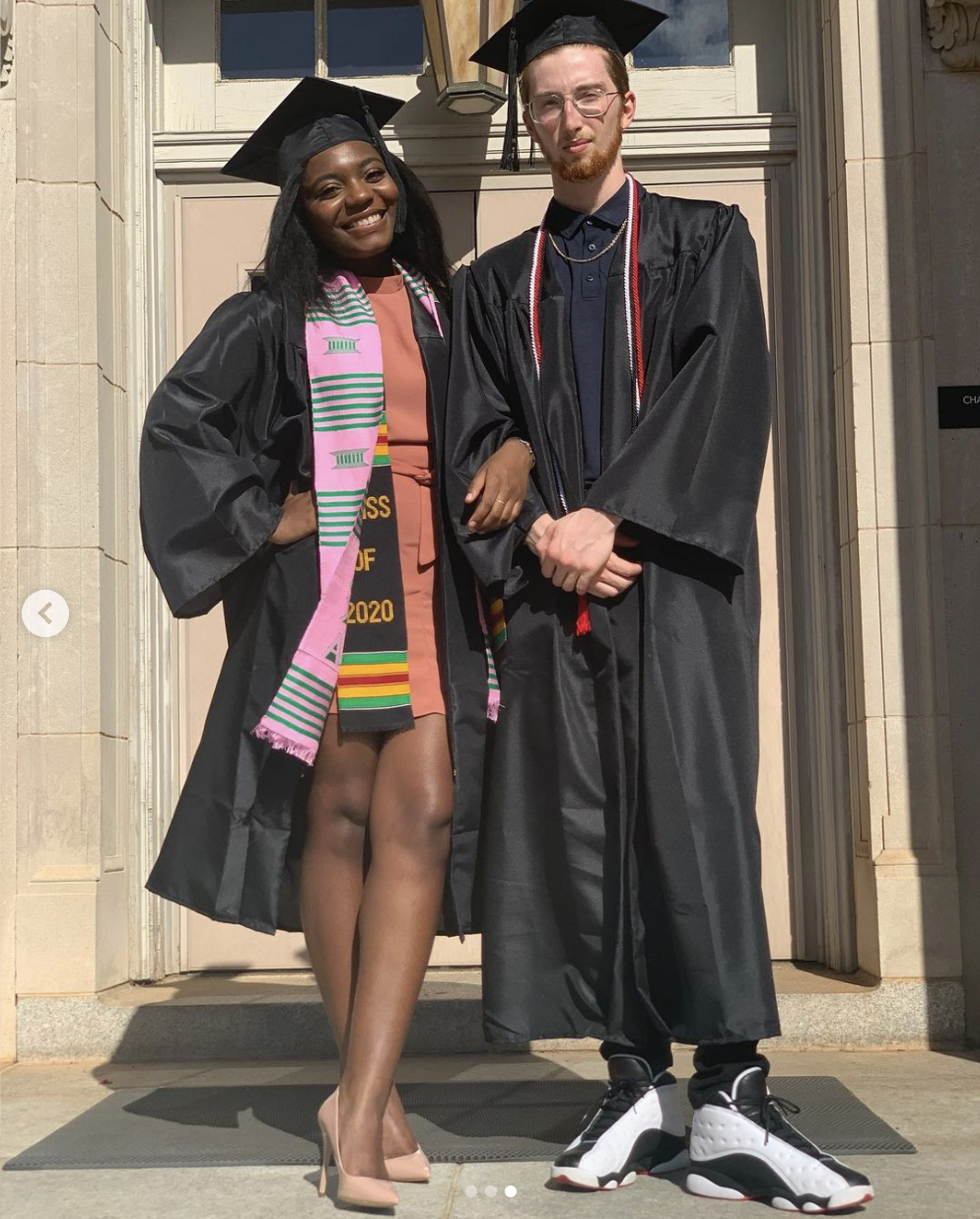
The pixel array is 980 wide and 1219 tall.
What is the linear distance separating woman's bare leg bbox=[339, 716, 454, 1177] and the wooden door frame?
2.12m

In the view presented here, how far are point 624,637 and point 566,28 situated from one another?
49.2 inches

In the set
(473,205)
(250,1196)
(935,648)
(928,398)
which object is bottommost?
(250,1196)

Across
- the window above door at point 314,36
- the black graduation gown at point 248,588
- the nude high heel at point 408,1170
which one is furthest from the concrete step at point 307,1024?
the window above door at point 314,36

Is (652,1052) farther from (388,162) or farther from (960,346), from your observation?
(960,346)

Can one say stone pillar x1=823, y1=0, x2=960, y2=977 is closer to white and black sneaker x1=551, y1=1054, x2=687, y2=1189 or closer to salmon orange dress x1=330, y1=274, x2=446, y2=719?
white and black sneaker x1=551, y1=1054, x2=687, y2=1189

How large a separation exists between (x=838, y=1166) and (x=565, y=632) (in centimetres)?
111

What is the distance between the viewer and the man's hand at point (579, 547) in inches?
114

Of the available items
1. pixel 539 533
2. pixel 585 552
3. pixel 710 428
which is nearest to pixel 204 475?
pixel 539 533

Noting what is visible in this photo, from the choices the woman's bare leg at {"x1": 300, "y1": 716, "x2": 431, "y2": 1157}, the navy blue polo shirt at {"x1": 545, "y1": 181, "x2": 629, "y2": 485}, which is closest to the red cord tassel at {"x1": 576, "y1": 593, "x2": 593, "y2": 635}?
the navy blue polo shirt at {"x1": 545, "y1": 181, "x2": 629, "y2": 485}

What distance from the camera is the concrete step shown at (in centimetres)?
431

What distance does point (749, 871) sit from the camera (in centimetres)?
287

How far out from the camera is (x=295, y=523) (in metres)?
3.08

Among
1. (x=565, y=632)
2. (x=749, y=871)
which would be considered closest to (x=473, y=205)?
(x=565, y=632)

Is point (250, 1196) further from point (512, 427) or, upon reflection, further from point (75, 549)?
point (75, 549)
